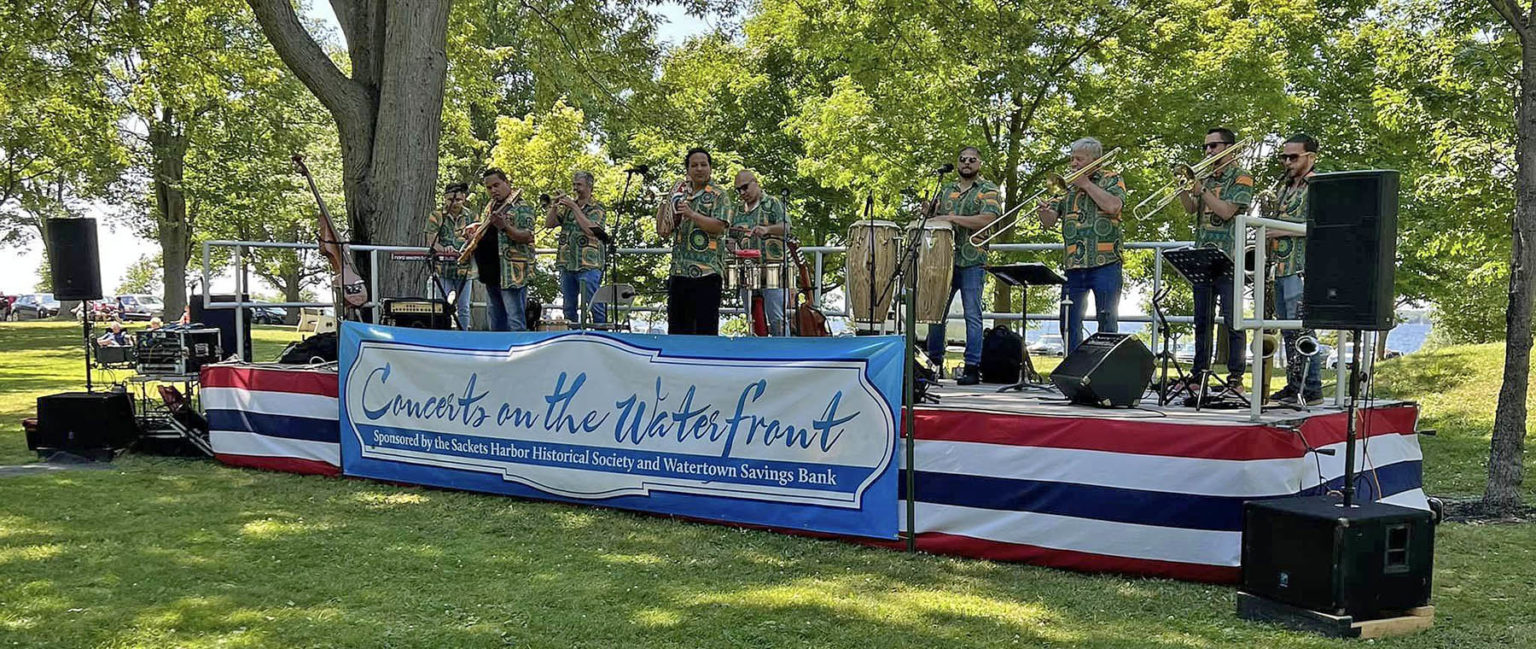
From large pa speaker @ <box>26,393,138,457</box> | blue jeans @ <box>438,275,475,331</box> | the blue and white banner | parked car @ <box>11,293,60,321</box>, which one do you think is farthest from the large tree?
parked car @ <box>11,293,60,321</box>

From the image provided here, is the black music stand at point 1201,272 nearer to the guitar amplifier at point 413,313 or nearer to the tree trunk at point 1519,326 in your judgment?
the tree trunk at point 1519,326

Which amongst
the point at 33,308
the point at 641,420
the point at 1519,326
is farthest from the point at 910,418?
the point at 33,308

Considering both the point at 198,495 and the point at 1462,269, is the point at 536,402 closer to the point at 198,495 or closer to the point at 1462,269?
the point at 198,495

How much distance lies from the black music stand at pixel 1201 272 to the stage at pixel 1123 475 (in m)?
0.36

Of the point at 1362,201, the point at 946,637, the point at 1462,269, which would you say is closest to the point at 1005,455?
the point at 946,637

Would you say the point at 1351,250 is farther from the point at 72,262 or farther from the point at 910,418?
the point at 72,262

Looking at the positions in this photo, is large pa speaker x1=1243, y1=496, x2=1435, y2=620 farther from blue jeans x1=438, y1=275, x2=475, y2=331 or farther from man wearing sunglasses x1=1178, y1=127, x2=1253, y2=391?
blue jeans x1=438, y1=275, x2=475, y2=331

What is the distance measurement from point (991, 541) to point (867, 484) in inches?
28.5

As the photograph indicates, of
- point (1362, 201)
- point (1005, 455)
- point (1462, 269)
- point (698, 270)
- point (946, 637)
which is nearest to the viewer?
point (946, 637)

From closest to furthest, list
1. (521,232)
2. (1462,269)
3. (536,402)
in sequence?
(536,402) → (521,232) → (1462,269)

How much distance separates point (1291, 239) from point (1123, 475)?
2.41 metres

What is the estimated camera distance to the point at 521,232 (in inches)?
360

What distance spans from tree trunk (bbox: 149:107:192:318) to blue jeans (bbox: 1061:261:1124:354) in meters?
24.8

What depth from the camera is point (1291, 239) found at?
673 cm
